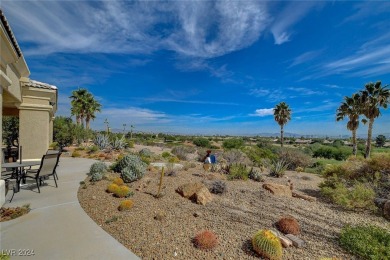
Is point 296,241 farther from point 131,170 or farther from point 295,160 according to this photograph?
point 295,160

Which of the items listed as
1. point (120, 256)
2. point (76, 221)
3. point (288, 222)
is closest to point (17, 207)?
point (76, 221)

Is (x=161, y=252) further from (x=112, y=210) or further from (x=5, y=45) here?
(x=5, y=45)

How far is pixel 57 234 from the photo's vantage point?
4.01 meters

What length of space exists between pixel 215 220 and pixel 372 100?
2837cm

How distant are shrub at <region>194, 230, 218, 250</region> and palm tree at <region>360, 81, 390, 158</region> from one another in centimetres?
2686

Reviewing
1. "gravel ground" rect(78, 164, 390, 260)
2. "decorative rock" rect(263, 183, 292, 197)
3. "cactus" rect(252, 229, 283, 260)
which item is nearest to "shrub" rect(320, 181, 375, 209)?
"gravel ground" rect(78, 164, 390, 260)

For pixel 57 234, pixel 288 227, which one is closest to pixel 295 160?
pixel 288 227

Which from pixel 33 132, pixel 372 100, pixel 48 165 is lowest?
pixel 48 165

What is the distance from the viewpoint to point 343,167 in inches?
381

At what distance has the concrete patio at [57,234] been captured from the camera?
3473 mm

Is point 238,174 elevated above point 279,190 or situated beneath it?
elevated above

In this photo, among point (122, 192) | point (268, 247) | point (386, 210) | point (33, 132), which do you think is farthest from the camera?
point (33, 132)

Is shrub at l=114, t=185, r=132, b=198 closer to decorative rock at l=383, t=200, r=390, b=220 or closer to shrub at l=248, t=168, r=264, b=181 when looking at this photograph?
shrub at l=248, t=168, r=264, b=181

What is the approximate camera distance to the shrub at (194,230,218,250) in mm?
3803
